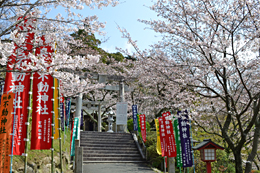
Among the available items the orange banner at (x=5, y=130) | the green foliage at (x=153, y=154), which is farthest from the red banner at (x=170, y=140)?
the orange banner at (x=5, y=130)

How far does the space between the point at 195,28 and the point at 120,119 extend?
36.3 ft

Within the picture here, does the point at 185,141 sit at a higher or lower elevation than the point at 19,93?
lower

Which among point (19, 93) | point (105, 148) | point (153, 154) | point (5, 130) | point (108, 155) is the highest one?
point (19, 93)

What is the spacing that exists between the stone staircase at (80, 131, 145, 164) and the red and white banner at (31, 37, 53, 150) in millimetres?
5954

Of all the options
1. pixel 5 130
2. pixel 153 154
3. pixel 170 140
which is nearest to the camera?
pixel 5 130

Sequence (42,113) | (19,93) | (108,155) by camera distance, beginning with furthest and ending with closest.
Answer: (108,155) → (42,113) → (19,93)

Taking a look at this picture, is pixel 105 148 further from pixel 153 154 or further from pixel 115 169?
pixel 115 169

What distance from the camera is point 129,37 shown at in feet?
28.4

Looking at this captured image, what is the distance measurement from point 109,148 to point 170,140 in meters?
5.68

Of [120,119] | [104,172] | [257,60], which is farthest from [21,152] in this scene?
[120,119]

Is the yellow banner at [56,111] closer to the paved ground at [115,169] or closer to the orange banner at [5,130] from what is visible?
the orange banner at [5,130]

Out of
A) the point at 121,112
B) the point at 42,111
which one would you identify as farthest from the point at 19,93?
the point at 121,112

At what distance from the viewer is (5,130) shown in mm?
5004

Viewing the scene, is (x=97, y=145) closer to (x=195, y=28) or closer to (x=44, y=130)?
(x=44, y=130)
